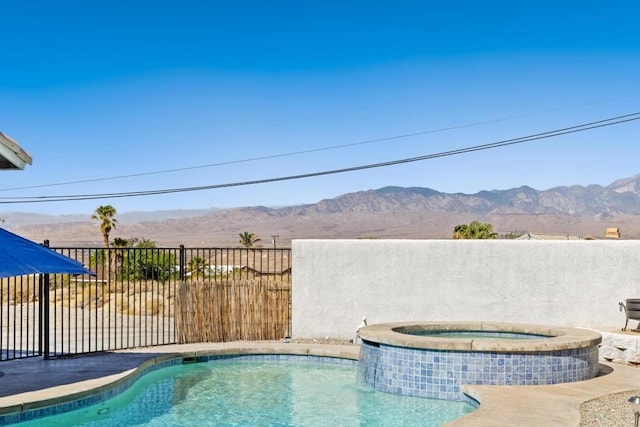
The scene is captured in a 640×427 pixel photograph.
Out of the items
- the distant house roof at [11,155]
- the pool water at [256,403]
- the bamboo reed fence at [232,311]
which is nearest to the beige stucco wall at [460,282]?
the bamboo reed fence at [232,311]

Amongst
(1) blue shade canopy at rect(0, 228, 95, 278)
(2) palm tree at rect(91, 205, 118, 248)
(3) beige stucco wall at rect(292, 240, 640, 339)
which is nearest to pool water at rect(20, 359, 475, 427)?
(1) blue shade canopy at rect(0, 228, 95, 278)

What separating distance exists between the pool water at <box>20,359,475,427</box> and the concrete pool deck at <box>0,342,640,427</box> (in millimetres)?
290

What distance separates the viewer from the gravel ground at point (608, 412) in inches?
300

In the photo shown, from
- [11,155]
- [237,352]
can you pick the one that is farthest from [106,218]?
[11,155]

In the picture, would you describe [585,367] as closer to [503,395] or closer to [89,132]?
[503,395]

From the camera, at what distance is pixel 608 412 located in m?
8.09

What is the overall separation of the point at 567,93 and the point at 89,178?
233 ft

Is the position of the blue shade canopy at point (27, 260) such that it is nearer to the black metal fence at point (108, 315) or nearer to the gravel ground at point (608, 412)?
the black metal fence at point (108, 315)

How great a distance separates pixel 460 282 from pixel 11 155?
333 inches

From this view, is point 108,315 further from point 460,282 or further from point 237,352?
point 460,282

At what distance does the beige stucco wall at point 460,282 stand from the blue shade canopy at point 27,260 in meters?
5.81

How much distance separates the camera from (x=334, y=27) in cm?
5044

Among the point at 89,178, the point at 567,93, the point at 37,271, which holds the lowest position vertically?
the point at 37,271

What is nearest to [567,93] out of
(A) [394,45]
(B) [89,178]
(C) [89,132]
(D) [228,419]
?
(A) [394,45]
